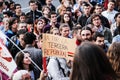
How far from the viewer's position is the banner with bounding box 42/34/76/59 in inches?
214

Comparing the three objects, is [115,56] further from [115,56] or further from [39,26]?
[39,26]

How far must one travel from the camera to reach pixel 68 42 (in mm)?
5449

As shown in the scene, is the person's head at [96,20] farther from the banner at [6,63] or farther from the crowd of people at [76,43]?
the banner at [6,63]

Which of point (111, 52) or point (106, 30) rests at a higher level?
point (111, 52)

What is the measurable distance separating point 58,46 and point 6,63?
93 centimetres

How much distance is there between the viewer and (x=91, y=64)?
310cm

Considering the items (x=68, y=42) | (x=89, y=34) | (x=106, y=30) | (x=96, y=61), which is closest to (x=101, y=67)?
(x=96, y=61)

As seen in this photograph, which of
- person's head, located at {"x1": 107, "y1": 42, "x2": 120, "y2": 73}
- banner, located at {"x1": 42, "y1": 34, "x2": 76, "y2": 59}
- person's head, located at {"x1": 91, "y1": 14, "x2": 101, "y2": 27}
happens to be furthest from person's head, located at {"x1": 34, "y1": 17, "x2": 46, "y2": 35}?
person's head, located at {"x1": 107, "y1": 42, "x2": 120, "y2": 73}

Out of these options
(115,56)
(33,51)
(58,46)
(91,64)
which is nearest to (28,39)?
(33,51)

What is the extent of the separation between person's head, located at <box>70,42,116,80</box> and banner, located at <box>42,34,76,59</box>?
7.29ft

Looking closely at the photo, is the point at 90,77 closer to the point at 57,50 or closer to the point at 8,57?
the point at 57,50

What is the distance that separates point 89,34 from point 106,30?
1.44 metres

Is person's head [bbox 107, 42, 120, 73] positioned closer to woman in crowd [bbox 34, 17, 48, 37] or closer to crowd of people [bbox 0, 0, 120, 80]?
crowd of people [bbox 0, 0, 120, 80]

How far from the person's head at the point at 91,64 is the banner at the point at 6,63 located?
9.27 ft
